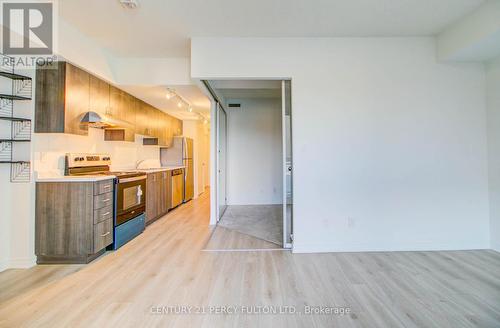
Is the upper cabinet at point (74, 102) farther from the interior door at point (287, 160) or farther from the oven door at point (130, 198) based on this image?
the interior door at point (287, 160)

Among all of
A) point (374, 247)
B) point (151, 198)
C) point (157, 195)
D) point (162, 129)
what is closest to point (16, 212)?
point (151, 198)

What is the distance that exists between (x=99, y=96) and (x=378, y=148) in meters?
4.09

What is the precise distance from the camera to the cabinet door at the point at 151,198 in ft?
12.7

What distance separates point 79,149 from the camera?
3213mm

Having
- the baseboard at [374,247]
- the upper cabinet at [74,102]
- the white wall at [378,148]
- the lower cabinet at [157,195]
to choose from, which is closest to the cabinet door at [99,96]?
the upper cabinet at [74,102]

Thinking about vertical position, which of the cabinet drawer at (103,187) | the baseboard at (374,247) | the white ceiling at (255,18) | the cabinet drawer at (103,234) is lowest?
the baseboard at (374,247)

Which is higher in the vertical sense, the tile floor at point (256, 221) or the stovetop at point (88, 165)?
the stovetop at point (88, 165)

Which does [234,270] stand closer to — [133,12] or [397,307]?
[397,307]

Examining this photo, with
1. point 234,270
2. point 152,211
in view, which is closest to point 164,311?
point 234,270

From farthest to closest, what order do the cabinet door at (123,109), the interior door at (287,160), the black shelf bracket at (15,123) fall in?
the cabinet door at (123,109) → the interior door at (287,160) → the black shelf bracket at (15,123)

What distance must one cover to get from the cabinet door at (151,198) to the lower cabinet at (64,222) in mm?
1296

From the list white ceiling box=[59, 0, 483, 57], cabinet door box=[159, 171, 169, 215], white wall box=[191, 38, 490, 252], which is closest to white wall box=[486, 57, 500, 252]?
white wall box=[191, 38, 490, 252]

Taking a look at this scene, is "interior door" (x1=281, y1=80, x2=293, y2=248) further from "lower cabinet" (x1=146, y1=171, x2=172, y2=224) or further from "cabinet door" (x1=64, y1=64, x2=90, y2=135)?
"cabinet door" (x1=64, y1=64, x2=90, y2=135)

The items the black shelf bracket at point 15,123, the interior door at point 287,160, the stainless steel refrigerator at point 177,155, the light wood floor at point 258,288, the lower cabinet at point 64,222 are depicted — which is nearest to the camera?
the light wood floor at point 258,288
